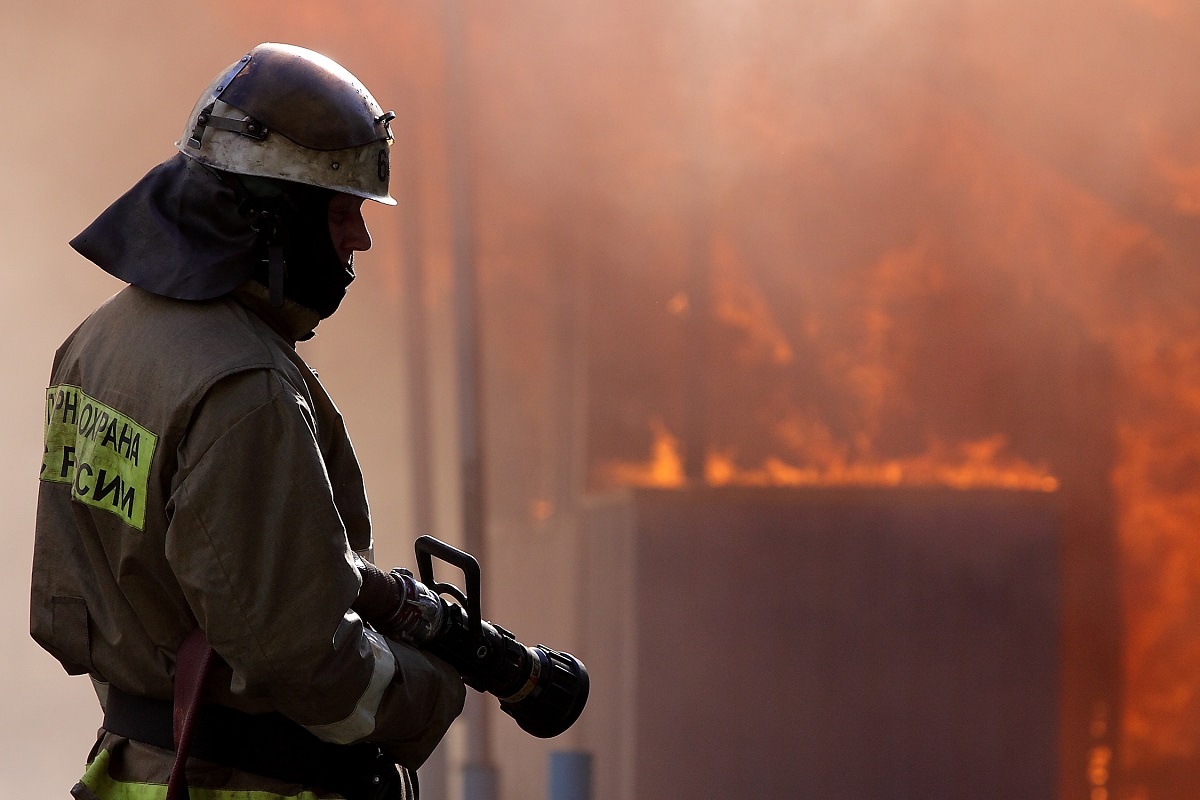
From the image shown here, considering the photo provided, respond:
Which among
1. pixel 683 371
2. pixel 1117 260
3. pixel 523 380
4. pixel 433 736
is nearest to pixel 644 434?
pixel 683 371

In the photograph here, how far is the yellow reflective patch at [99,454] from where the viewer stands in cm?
137

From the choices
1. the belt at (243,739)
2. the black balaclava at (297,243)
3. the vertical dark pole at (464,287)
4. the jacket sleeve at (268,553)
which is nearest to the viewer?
the jacket sleeve at (268,553)

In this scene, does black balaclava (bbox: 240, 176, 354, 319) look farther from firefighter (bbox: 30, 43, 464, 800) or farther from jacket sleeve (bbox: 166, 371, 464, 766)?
jacket sleeve (bbox: 166, 371, 464, 766)

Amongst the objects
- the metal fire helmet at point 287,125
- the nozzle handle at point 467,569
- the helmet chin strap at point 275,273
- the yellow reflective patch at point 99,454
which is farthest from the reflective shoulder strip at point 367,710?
the metal fire helmet at point 287,125

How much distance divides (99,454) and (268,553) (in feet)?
0.87

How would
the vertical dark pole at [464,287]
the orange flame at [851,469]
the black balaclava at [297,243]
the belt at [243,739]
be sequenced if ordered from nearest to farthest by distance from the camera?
the belt at [243,739] → the black balaclava at [297,243] → the orange flame at [851,469] → the vertical dark pole at [464,287]

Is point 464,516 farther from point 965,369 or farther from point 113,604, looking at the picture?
point 113,604

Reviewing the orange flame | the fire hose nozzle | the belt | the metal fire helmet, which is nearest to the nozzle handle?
the fire hose nozzle

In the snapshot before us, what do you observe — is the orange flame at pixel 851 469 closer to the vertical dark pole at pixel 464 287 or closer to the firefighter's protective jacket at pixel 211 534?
the vertical dark pole at pixel 464 287

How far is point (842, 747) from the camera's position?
620 centimetres

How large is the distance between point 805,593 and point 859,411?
1396 millimetres

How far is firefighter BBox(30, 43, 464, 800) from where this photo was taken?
133cm

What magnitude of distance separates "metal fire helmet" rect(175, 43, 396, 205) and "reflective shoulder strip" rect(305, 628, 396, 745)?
60 centimetres

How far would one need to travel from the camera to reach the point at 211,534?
132 centimetres
